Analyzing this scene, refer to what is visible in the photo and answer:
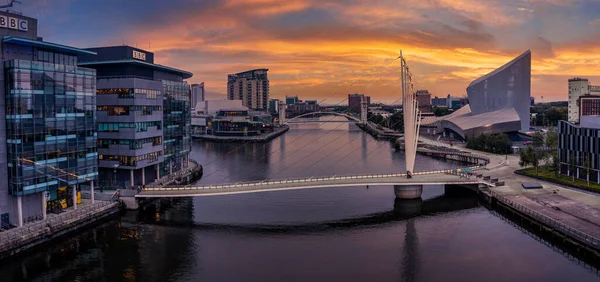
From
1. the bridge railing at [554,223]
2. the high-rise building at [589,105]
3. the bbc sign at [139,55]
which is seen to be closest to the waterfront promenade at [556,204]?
the bridge railing at [554,223]

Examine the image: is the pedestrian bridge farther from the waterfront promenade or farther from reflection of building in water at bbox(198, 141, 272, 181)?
reflection of building in water at bbox(198, 141, 272, 181)

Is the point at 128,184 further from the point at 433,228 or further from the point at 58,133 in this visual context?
the point at 433,228

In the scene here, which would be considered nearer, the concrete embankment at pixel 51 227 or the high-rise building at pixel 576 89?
the concrete embankment at pixel 51 227

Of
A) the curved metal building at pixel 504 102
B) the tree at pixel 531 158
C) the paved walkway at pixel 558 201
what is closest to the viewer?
the paved walkway at pixel 558 201

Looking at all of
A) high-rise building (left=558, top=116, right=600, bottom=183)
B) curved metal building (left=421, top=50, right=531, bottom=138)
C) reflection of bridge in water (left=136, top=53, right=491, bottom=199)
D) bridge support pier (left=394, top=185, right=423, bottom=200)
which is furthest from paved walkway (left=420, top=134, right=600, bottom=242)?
curved metal building (left=421, top=50, right=531, bottom=138)

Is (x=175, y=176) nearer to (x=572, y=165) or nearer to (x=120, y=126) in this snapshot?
(x=120, y=126)

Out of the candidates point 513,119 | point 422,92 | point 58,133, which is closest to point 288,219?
point 58,133

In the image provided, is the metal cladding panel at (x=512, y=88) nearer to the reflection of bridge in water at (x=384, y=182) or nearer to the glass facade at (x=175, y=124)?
the reflection of bridge in water at (x=384, y=182)
